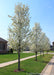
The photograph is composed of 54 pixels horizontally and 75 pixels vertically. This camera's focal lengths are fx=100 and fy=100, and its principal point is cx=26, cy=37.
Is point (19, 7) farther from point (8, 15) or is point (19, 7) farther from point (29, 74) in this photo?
point (29, 74)

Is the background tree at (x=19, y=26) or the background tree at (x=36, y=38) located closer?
the background tree at (x=19, y=26)

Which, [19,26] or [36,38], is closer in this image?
[19,26]

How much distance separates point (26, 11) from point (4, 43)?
101ft

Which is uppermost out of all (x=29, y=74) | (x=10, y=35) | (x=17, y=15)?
(x=17, y=15)

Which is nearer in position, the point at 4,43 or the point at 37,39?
the point at 37,39

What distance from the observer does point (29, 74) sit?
10047 millimetres

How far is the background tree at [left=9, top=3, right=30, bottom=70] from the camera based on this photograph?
11.9m

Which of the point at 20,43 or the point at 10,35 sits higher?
the point at 10,35

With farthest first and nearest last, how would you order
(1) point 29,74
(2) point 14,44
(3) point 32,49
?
(3) point 32,49 < (2) point 14,44 < (1) point 29,74

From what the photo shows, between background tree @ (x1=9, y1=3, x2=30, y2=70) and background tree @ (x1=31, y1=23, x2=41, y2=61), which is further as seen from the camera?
background tree @ (x1=31, y1=23, x2=41, y2=61)

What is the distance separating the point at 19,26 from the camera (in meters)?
12.1

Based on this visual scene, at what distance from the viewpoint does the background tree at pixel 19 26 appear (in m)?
11.9

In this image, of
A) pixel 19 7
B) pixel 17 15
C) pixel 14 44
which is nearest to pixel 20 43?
pixel 14 44

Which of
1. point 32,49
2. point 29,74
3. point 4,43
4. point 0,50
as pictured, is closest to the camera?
point 29,74
